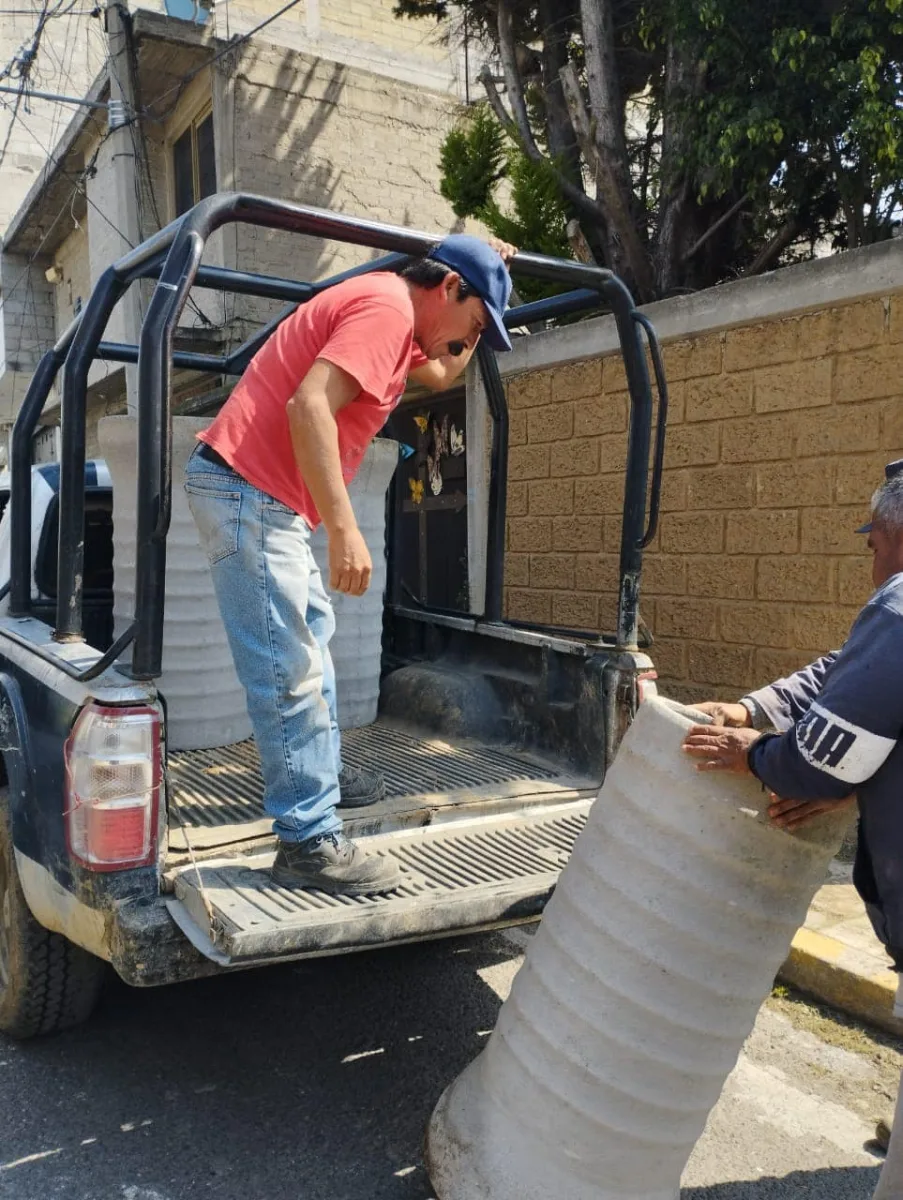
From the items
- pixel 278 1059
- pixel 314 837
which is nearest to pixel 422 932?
pixel 314 837

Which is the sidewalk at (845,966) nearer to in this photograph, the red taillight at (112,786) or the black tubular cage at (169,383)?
the black tubular cage at (169,383)

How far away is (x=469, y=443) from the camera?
7512mm

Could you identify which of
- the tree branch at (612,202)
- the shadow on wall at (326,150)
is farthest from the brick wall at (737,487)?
the shadow on wall at (326,150)

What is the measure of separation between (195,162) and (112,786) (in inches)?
461

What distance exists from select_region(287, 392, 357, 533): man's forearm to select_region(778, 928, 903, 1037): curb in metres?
2.20

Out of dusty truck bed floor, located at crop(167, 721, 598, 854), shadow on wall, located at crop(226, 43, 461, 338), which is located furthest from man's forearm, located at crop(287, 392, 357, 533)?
shadow on wall, located at crop(226, 43, 461, 338)

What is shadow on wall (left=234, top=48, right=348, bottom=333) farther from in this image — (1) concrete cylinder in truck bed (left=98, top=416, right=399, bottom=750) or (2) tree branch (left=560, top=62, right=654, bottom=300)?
(1) concrete cylinder in truck bed (left=98, top=416, right=399, bottom=750)

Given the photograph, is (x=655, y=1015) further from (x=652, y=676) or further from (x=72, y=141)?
(x=72, y=141)

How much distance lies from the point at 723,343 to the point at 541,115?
18.9ft

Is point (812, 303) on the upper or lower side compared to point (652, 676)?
upper

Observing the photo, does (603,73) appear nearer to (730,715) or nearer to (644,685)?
(644,685)

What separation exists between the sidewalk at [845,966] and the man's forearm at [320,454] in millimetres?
2355

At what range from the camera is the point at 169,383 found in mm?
2521

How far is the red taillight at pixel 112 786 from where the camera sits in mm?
2457
